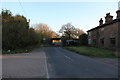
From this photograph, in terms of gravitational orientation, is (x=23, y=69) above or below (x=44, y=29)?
below

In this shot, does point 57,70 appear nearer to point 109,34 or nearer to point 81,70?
point 81,70

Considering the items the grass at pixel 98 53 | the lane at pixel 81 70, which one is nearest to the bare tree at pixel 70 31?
the grass at pixel 98 53

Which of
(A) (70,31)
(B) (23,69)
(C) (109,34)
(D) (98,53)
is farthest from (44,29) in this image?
(B) (23,69)

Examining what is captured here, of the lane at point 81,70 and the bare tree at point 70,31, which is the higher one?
the bare tree at point 70,31

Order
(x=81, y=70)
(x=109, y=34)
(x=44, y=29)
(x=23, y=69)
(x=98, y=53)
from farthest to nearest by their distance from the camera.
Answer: (x=44, y=29) → (x=109, y=34) → (x=98, y=53) → (x=23, y=69) → (x=81, y=70)

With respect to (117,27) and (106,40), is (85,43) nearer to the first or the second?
(106,40)

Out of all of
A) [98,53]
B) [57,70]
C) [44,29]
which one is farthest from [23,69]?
[44,29]

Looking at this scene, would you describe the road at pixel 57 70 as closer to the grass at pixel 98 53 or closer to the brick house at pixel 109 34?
the grass at pixel 98 53

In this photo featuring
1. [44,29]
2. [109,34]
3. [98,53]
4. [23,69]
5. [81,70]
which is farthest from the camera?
[44,29]

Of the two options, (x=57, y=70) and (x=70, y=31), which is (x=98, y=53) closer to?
(x=57, y=70)

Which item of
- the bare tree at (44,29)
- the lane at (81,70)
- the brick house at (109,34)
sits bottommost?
the lane at (81,70)

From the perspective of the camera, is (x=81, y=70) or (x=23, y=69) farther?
(x=23, y=69)

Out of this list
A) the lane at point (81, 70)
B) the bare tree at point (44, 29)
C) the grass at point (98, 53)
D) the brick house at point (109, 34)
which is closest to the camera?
the lane at point (81, 70)

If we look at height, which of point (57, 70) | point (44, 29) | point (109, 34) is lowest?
point (57, 70)
